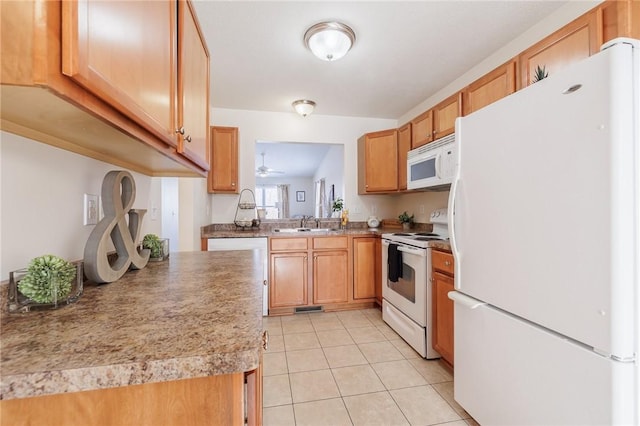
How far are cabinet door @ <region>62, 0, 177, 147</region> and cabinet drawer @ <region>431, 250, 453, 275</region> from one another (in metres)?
1.73

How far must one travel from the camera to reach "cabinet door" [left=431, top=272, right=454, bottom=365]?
74.1 inches

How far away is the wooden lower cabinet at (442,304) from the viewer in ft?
6.16

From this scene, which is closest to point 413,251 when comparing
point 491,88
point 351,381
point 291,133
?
point 351,381

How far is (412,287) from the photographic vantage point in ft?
7.55

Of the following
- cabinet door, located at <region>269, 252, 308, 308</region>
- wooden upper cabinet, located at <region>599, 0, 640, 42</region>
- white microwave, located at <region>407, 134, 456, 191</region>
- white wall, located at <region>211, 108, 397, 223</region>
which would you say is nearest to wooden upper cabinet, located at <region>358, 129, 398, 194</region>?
white wall, located at <region>211, 108, 397, 223</region>

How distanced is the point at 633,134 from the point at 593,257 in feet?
1.26

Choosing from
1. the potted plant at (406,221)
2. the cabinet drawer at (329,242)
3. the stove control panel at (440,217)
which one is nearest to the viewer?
the stove control panel at (440,217)

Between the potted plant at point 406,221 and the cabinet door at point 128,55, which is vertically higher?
the cabinet door at point 128,55

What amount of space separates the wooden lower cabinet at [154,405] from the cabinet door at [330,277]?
8.34 feet

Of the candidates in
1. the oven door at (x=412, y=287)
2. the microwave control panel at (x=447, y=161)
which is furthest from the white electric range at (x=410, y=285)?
the microwave control panel at (x=447, y=161)

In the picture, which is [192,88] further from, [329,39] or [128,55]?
[329,39]

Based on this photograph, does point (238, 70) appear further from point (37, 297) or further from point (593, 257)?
point (593, 257)

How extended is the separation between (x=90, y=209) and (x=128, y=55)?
0.70m

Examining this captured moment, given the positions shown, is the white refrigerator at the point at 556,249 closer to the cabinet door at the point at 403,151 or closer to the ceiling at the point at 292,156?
the cabinet door at the point at 403,151
